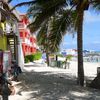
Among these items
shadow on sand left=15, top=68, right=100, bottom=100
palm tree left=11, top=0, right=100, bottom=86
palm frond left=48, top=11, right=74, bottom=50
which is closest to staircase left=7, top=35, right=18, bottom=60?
palm tree left=11, top=0, right=100, bottom=86

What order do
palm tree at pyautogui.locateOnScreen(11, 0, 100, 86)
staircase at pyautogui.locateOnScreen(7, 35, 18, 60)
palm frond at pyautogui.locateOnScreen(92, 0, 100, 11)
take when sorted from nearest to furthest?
palm tree at pyautogui.locateOnScreen(11, 0, 100, 86)
palm frond at pyautogui.locateOnScreen(92, 0, 100, 11)
staircase at pyautogui.locateOnScreen(7, 35, 18, 60)

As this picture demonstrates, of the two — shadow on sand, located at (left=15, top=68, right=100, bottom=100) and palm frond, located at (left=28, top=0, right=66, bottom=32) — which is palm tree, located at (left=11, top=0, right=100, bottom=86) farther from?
shadow on sand, located at (left=15, top=68, right=100, bottom=100)

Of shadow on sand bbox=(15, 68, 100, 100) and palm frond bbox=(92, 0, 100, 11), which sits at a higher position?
palm frond bbox=(92, 0, 100, 11)

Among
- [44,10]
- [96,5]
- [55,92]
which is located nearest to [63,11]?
[44,10]

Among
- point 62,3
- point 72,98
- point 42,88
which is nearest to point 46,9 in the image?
point 62,3

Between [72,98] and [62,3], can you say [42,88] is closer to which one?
[72,98]

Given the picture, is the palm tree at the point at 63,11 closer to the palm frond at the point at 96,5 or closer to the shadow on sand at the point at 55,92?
the palm frond at the point at 96,5

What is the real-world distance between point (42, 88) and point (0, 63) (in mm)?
2286

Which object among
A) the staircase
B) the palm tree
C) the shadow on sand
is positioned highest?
the palm tree

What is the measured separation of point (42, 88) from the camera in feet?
49.5

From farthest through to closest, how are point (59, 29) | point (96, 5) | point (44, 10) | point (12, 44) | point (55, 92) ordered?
point (12, 44) < point (96, 5) < point (44, 10) < point (59, 29) < point (55, 92)

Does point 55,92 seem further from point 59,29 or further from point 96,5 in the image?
point 96,5

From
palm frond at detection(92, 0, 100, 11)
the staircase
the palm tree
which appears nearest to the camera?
the palm tree

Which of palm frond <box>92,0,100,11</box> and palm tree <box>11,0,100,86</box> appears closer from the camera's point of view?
palm tree <box>11,0,100,86</box>
